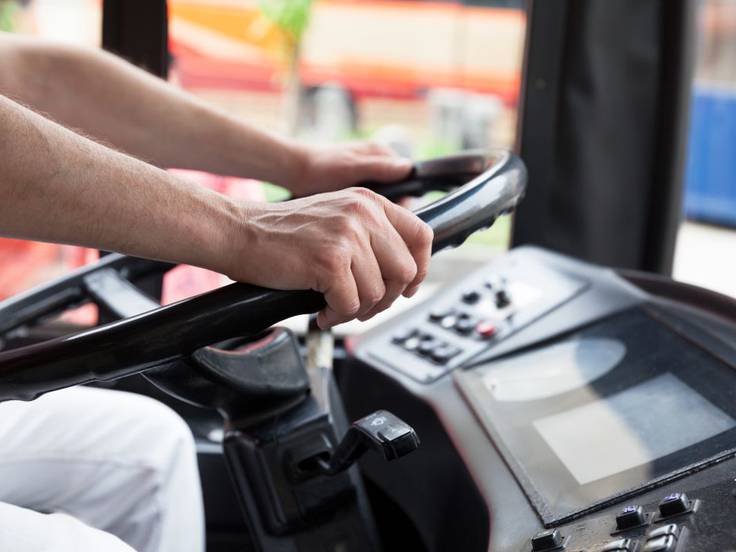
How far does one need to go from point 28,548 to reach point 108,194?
1.04 ft

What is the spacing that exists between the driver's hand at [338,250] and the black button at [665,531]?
0.27 m

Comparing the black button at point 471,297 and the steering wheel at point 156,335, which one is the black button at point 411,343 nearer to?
the black button at point 471,297

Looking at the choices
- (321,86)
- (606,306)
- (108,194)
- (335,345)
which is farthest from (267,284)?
(321,86)

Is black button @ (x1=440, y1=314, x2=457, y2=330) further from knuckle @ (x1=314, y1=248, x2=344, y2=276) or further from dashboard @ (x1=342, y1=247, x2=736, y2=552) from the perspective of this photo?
knuckle @ (x1=314, y1=248, x2=344, y2=276)

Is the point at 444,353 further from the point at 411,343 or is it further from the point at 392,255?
the point at 392,255

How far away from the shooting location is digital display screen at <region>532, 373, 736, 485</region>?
2.80 feet

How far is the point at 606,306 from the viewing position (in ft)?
3.79

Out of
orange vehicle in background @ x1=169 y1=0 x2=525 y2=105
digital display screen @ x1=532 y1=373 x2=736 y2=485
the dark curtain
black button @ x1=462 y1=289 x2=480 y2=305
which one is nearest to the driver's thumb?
black button @ x1=462 y1=289 x2=480 y2=305

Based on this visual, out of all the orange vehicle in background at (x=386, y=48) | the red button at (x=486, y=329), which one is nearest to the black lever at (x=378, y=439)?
the red button at (x=486, y=329)

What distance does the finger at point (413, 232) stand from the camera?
771 millimetres

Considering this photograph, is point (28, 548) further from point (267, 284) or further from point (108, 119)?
point (108, 119)

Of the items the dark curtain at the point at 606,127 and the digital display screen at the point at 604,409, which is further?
the dark curtain at the point at 606,127

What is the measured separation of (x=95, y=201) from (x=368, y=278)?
219 mm

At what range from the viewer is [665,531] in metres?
0.68
